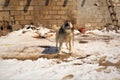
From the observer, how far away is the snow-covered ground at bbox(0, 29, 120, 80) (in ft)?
20.2

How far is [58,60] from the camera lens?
749 centimetres

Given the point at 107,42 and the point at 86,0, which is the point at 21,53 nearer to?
the point at 107,42

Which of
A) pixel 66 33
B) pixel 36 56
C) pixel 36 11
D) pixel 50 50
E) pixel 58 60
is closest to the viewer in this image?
pixel 58 60

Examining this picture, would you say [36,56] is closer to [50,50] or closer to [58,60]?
[50,50]

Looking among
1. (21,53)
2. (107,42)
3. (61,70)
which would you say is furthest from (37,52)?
(107,42)

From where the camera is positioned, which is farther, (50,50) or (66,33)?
(50,50)

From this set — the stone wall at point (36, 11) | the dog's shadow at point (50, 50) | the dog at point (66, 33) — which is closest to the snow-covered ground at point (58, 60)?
the dog's shadow at point (50, 50)

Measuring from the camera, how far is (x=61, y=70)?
652 cm

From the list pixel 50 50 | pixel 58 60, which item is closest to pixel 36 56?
pixel 50 50

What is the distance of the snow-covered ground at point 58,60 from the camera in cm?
617

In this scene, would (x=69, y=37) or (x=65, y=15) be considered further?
(x=65, y=15)

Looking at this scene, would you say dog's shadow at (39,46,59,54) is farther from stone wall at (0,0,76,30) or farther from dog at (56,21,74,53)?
stone wall at (0,0,76,30)

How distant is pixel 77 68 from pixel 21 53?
253 centimetres

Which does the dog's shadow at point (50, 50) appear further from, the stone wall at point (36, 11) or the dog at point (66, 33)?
the stone wall at point (36, 11)
